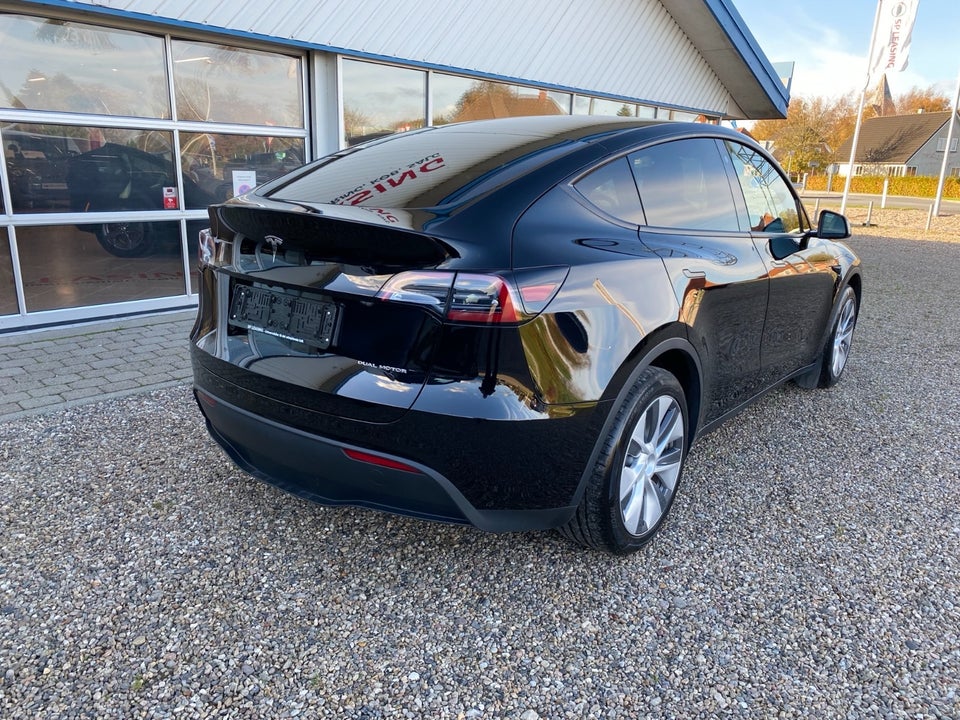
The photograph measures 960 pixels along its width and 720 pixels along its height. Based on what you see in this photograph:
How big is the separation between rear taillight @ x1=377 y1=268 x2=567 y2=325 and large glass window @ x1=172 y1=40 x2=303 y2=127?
18.6ft

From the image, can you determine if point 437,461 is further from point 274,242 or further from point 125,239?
point 125,239

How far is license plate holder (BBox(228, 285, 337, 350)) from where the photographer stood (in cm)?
228

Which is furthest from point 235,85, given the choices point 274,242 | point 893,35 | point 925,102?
point 925,102

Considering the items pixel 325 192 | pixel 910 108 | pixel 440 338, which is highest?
pixel 910 108

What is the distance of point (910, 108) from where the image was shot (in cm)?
8481

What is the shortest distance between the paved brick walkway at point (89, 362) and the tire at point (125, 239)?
0.73 m

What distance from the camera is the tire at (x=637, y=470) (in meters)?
2.49

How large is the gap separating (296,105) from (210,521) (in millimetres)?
5728

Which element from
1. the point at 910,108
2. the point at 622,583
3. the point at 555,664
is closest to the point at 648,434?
the point at 622,583

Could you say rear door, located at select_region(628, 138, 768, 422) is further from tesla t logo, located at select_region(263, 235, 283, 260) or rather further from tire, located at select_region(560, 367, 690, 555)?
tesla t logo, located at select_region(263, 235, 283, 260)

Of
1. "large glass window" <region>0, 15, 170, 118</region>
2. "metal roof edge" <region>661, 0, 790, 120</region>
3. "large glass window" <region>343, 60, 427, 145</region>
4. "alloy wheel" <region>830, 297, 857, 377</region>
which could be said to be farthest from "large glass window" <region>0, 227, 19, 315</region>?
"metal roof edge" <region>661, 0, 790, 120</region>

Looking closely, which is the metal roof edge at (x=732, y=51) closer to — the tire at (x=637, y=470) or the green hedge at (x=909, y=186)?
the tire at (x=637, y=470)

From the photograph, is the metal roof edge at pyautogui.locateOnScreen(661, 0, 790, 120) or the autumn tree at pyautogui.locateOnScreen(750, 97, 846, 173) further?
the autumn tree at pyautogui.locateOnScreen(750, 97, 846, 173)

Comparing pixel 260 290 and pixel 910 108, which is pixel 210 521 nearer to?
pixel 260 290
